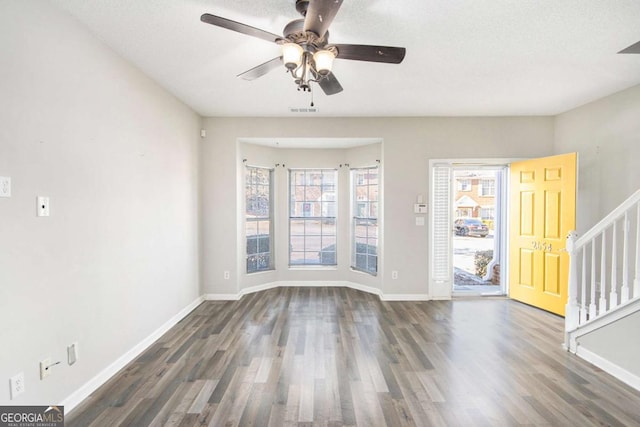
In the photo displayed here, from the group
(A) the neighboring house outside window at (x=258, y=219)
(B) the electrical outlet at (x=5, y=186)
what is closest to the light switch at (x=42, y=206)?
(B) the electrical outlet at (x=5, y=186)

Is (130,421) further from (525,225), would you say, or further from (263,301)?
(525,225)

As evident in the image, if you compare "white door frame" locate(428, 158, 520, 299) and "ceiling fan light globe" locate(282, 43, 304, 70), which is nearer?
"ceiling fan light globe" locate(282, 43, 304, 70)

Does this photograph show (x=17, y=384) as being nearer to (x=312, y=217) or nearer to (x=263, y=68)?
(x=263, y=68)

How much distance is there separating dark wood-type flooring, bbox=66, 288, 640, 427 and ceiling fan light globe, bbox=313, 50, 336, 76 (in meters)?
2.27

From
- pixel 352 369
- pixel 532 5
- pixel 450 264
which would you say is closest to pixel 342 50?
pixel 532 5

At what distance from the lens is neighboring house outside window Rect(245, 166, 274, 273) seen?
4.82 metres

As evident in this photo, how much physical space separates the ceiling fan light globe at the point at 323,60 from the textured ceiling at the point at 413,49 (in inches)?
16.2

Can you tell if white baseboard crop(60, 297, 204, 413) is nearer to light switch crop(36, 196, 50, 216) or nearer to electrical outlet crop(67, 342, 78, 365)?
electrical outlet crop(67, 342, 78, 365)

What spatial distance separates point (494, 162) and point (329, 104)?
2.61 meters

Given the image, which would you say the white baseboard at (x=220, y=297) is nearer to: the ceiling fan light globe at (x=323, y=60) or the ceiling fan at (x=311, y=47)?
the ceiling fan at (x=311, y=47)

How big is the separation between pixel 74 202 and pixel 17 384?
113 centimetres

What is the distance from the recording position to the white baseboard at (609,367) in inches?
89.3

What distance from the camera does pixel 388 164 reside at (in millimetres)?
4402

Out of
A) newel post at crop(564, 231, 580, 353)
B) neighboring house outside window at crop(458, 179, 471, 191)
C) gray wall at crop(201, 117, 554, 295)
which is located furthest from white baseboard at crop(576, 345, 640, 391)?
neighboring house outside window at crop(458, 179, 471, 191)
